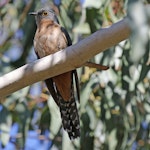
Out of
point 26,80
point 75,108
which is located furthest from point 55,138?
point 26,80

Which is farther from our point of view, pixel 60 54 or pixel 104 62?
pixel 104 62

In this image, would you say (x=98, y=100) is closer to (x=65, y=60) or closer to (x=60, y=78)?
(x=60, y=78)

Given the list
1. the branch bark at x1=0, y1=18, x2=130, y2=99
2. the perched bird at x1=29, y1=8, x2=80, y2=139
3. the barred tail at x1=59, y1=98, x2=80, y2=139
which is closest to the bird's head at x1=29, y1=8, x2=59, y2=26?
the perched bird at x1=29, y1=8, x2=80, y2=139

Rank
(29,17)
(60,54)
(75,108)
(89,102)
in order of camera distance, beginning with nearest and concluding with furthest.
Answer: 1. (60,54)
2. (75,108)
3. (89,102)
4. (29,17)

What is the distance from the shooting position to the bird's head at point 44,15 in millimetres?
3782

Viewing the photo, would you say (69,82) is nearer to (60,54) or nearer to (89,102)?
(89,102)

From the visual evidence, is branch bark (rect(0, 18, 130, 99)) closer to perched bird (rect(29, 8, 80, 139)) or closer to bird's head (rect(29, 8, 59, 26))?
perched bird (rect(29, 8, 80, 139))

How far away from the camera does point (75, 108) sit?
3.30 m

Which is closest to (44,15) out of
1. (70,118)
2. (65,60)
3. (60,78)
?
(60,78)

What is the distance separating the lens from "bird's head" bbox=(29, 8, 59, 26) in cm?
378

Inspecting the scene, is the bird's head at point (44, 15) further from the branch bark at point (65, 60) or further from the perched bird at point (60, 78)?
the branch bark at point (65, 60)

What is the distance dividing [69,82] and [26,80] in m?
1.17

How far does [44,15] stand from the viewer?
12.7ft

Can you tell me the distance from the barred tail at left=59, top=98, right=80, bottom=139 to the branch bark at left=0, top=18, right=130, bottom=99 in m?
1.00
